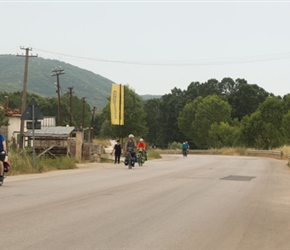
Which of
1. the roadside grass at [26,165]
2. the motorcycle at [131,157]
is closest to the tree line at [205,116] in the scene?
the motorcycle at [131,157]

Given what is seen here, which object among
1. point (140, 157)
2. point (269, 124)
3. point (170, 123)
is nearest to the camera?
point (140, 157)

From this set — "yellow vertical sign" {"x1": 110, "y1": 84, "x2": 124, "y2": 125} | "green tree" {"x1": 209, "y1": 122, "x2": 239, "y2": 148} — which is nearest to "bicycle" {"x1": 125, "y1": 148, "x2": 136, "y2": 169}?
"yellow vertical sign" {"x1": 110, "y1": 84, "x2": 124, "y2": 125}

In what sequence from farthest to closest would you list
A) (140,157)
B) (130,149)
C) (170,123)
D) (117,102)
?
(170,123) < (117,102) < (140,157) < (130,149)

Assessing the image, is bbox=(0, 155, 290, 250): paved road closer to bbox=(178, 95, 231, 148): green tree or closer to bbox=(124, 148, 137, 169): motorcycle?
bbox=(124, 148, 137, 169): motorcycle

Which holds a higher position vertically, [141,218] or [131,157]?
[131,157]

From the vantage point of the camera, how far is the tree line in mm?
66438

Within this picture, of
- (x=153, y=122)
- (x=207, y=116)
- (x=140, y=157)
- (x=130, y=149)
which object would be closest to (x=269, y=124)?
(x=140, y=157)

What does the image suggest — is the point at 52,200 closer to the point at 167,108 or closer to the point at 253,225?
the point at 253,225

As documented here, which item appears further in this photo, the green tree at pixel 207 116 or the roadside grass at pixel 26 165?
the green tree at pixel 207 116

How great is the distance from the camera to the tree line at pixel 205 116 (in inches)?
2616

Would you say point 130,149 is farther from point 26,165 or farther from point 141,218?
point 141,218

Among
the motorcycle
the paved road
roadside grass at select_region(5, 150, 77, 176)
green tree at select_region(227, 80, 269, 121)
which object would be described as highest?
green tree at select_region(227, 80, 269, 121)

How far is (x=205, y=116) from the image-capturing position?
109688 mm

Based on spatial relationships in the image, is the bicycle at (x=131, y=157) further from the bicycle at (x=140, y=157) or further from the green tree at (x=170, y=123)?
the green tree at (x=170, y=123)
